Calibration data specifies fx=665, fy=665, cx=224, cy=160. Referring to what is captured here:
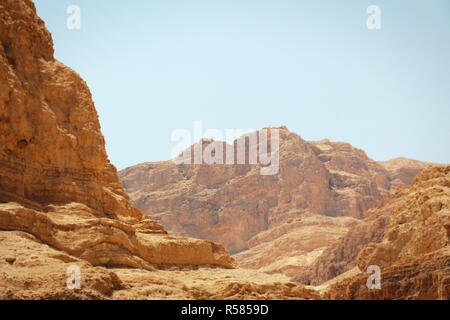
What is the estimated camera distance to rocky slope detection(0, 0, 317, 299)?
928 inches

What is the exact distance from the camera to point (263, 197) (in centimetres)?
10044

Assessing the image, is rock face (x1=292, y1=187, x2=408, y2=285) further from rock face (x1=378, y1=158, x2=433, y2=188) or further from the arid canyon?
rock face (x1=378, y1=158, x2=433, y2=188)

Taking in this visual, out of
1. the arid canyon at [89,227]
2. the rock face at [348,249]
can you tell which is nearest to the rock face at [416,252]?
the arid canyon at [89,227]

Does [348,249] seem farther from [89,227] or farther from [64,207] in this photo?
[89,227]

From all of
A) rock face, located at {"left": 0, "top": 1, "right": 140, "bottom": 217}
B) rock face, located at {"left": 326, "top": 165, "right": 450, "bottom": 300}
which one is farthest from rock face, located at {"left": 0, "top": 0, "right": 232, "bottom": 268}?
rock face, located at {"left": 326, "top": 165, "right": 450, "bottom": 300}

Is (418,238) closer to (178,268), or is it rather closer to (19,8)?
(178,268)

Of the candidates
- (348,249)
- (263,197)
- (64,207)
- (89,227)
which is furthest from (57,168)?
(263,197)

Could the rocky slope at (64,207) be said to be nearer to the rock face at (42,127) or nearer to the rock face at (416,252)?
the rock face at (42,127)

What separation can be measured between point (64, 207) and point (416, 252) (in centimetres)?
1954

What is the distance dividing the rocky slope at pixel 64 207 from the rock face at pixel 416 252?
19.5 feet

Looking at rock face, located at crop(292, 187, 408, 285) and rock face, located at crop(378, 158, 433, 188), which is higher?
rock face, located at crop(378, 158, 433, 188)

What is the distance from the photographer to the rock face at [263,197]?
94312 mm

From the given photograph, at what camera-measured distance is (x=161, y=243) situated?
30453 mm

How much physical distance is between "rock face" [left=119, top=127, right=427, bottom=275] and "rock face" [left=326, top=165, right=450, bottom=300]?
1826 inches
